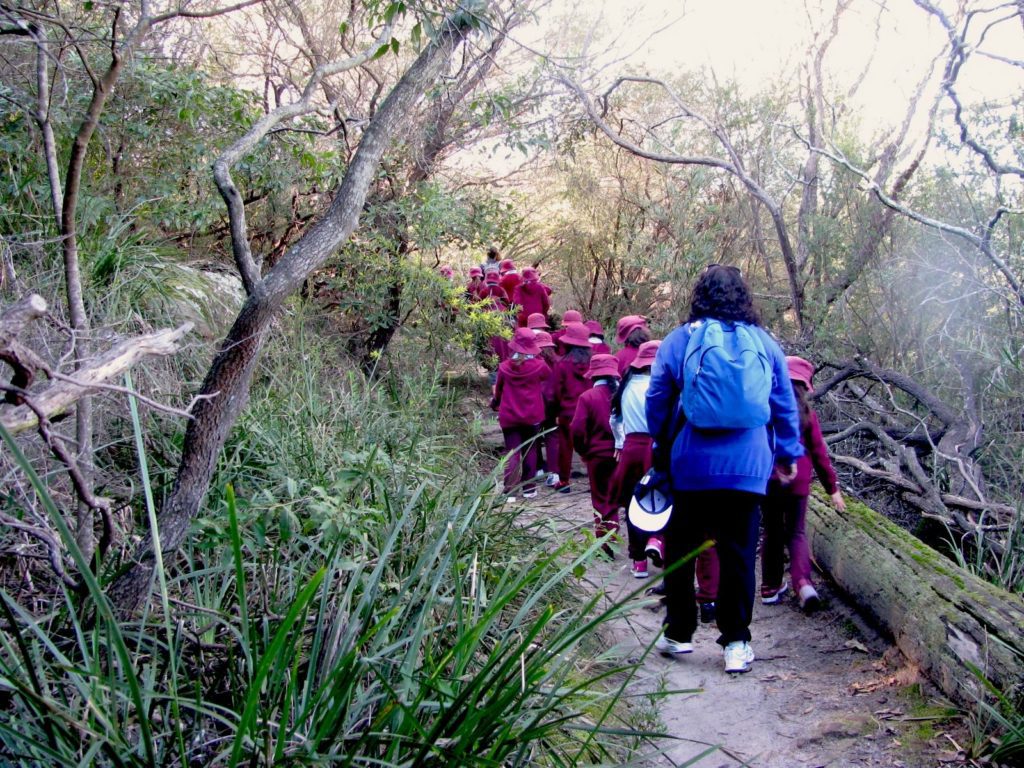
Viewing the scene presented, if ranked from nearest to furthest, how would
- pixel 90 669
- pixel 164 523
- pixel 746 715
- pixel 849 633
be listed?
1. pixel 90 669
2. pixel 164 523
3. pixel 746 715
4. pixel 849 633

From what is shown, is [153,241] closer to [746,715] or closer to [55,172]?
[55,172]

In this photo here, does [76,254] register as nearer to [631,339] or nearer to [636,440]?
[636,440]

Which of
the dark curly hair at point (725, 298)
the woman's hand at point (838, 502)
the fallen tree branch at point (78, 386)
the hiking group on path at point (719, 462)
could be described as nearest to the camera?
the fallen tree branch at point (78, 386)

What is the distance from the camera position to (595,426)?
7012 mm

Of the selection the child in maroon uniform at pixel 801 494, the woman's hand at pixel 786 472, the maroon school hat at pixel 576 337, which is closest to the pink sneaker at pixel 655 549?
the child in maroon uniform at pixel 801 494

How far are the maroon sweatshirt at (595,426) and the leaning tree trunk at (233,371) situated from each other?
343 centimetres

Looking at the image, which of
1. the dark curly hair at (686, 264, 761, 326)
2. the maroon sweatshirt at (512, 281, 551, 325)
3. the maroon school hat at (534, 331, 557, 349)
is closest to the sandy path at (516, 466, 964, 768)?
the dark curly hair at (686, 264, 761, 326)

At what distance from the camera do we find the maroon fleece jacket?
12.8 meters

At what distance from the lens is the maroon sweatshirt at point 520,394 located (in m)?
8.84

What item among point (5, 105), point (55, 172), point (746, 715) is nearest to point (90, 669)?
point (55, 172)

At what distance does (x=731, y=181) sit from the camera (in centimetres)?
1229

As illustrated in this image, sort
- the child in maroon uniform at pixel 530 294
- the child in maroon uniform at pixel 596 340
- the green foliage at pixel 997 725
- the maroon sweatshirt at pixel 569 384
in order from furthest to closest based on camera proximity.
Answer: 1. the child in maroon uniform at pixel 530 294
2. the child in maroon uniform at pixel 596 340
3. the maroon sweatshirt at pixel 569 384
4. the green foliage at pixel 997 725

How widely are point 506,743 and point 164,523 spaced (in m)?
1.51

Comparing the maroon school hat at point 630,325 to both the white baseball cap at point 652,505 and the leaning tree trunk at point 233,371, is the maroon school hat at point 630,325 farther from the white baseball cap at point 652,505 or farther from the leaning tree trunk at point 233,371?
the leaning tree trunk at point 233,371
